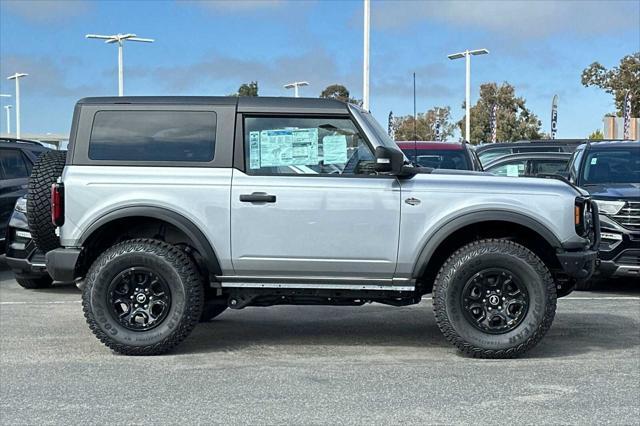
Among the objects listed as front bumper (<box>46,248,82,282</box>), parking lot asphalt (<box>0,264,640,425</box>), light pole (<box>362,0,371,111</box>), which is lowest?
parking lot asphalt (<box>0,264,640,425</box>)

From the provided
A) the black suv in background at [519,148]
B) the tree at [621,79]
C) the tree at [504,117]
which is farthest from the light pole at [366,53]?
the tree at [504,117]

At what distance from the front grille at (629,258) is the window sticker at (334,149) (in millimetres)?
4220

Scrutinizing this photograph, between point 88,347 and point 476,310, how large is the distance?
3266 mm

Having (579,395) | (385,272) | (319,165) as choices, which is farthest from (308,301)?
(579,395)

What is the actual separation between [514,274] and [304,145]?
1942mm

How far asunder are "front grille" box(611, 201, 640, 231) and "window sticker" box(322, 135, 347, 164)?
4.20m

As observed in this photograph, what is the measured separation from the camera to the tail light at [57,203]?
5.97m

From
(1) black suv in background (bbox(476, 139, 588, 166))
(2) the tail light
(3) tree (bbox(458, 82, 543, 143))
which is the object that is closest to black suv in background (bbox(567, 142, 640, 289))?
(1) black suv in background (bbox(476, 139, 588, 166))

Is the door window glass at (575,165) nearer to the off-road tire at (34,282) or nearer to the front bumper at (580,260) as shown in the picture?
the front bumper at (580,260)

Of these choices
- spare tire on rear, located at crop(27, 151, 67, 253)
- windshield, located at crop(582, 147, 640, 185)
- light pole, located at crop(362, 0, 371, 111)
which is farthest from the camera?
light pole, located at crop(362, 0, 371, 111)

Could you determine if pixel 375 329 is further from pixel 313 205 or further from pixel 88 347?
pixel 88 347

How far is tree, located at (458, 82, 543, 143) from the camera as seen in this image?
52.9 meters

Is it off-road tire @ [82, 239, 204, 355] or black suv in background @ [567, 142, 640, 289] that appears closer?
off-road tire @ [82, 239, 204, 355]

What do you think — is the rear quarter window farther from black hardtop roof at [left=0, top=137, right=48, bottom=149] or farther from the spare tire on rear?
black hardtop roof at [left=0, top=137, right=48, bottom=149]
